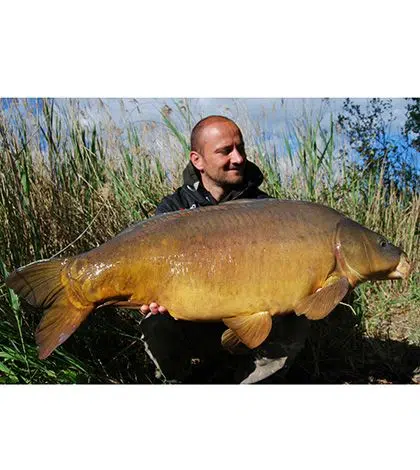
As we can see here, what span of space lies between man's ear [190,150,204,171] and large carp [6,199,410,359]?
49 centimetres

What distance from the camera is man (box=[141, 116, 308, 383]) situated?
224 centimetres

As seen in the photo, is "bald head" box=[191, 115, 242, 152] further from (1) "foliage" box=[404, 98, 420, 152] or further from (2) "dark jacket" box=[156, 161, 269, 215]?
(1) "foliage" box=[404, 98, 420, 152]

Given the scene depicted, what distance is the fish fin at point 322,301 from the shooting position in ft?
5.96

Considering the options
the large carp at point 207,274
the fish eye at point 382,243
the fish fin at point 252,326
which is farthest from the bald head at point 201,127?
the fish fin at point 252,326

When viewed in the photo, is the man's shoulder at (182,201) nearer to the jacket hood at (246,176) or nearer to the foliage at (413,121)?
the jacket hood at (246,176)

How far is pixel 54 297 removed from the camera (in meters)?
1.79

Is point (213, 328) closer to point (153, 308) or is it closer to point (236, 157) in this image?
point (153, 308)

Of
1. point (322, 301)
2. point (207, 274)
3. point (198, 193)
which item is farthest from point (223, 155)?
point (322, 301)

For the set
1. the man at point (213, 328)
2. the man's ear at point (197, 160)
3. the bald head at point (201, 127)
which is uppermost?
the bald head at point (201, 127)

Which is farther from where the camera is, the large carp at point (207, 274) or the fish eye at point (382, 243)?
the fish eye at point (382, 243)

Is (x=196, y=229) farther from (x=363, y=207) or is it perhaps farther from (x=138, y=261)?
(x=363, y=207)

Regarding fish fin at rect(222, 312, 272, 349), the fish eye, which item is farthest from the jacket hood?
fish fin at rect(222, 312, 272, 349)

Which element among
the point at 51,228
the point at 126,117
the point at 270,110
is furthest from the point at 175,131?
the point at 51,228

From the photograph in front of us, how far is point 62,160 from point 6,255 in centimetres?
50
